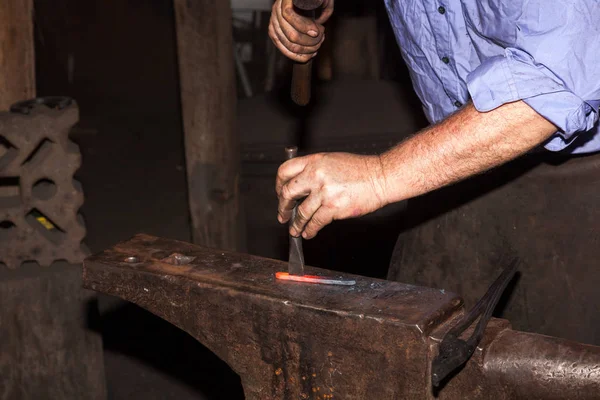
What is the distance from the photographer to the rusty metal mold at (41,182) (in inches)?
109

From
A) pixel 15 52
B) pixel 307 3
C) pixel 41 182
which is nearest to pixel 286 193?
pixel 307 3

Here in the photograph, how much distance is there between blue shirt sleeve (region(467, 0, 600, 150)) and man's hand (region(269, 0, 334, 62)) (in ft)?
1.98

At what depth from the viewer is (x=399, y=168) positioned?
1637 mm

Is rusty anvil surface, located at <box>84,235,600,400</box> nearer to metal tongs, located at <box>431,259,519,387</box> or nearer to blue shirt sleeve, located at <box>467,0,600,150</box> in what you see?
metal tongs, located at <box>431,259,519,387</box>

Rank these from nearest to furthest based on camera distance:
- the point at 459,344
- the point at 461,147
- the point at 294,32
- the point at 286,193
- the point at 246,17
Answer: the point at 459,344, the point at 461,147, the point at 286,193, the point at 294,32, the point at 246,17

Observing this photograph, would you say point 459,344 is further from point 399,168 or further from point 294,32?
point 294,32

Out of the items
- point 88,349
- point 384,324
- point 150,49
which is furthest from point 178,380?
point 150,49

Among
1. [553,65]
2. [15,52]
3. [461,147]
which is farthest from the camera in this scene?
[15,52]

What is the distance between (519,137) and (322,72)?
3.66 metres

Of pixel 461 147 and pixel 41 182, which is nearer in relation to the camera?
pixel 461 147

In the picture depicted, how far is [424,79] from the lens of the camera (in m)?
2.00

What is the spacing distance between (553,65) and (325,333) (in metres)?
0.69

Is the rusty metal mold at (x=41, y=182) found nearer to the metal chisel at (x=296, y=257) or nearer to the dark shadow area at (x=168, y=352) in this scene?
the dark shadow area at (x=168, y=352)

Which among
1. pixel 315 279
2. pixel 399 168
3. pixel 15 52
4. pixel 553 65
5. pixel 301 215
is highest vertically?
pixel 553 65
